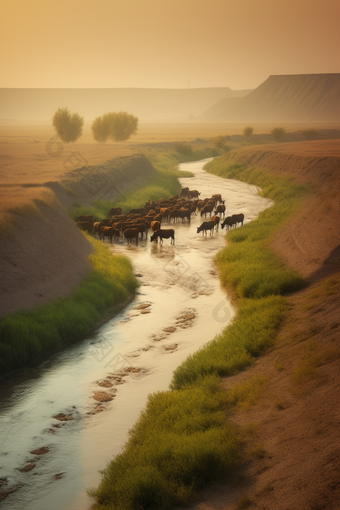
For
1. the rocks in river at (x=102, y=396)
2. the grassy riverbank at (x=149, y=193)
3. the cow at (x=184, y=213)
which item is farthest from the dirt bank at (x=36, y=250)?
the cow at (x=184, y=213)

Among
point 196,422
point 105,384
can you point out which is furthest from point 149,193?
point 196,422

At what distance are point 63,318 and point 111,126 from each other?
87.6 meters

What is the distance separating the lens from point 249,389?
41.0 ft

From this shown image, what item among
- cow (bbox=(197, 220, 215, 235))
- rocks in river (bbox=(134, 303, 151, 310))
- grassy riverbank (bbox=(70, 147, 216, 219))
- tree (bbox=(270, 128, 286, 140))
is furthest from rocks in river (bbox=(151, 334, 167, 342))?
tree (bbox=(270, 128, 286, 140))

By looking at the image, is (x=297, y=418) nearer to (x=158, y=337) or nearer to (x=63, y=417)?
(x=63, y=417)

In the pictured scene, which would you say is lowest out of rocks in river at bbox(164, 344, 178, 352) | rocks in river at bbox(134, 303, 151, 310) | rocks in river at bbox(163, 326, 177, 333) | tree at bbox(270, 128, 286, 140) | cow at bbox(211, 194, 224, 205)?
rocks in river at bbox(164, 344, 178, 352)

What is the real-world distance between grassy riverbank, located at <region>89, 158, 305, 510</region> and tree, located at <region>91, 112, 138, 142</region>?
3305 inches

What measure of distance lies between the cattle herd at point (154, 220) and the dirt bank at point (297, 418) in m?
13.0

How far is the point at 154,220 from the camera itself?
116 ft

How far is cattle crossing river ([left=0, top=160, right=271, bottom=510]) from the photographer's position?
33.3 feet

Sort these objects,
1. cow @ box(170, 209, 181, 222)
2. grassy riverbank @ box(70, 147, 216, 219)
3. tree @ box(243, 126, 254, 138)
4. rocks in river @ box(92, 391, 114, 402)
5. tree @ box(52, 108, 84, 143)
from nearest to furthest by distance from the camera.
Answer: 1. rocks in river @ box(92, 391, 114, 402)
2. grassy riverbank @ box(70, 147, 216, 219)
3. cow @ box(170, 209, 181, 222)
4. tree @ box(52, 108, 84, 143)
5. tree @ box(243, 126, 254, 138)

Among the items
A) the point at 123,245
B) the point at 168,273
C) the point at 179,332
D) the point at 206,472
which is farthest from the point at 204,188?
the point at 206,472

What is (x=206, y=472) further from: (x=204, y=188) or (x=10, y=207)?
(x=204, y=188)

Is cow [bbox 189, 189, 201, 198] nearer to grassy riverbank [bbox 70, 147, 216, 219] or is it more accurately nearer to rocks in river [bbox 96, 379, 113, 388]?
grassy riverbank [bbox 70, 147, 216, 219]
